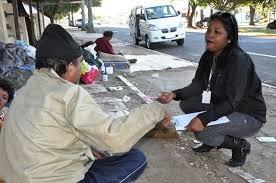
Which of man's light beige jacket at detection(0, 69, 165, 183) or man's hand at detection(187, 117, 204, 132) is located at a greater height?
man's light beige jacket at detection(0, 69, 165, 183)

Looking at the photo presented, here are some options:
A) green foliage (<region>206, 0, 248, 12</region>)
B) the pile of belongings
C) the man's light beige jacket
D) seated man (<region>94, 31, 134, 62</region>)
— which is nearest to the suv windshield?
seated man (<region>94, 31, 134, 62</region>)

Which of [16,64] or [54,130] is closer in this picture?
[54,130]

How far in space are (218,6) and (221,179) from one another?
40.6m

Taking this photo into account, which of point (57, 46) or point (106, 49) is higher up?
point (57, 46)

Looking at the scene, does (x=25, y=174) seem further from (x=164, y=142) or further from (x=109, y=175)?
(x=164, y=142)

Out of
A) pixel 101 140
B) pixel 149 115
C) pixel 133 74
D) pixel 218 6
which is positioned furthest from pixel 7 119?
pixel 218 6

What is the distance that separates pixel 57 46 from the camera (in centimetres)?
233

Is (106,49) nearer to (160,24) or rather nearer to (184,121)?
(160,24)

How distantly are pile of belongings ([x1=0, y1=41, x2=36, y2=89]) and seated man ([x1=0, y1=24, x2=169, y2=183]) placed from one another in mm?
5804

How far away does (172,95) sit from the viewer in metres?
4.12

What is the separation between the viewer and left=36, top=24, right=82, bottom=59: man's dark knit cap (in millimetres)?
2328

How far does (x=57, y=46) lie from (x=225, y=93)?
2.07 metres

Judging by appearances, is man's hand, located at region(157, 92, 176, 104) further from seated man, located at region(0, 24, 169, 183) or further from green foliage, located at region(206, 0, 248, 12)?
green foliage, located at region(206, 0, 248, 12)

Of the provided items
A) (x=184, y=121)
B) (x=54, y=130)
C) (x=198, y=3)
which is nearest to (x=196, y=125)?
(x=184, y=121)
